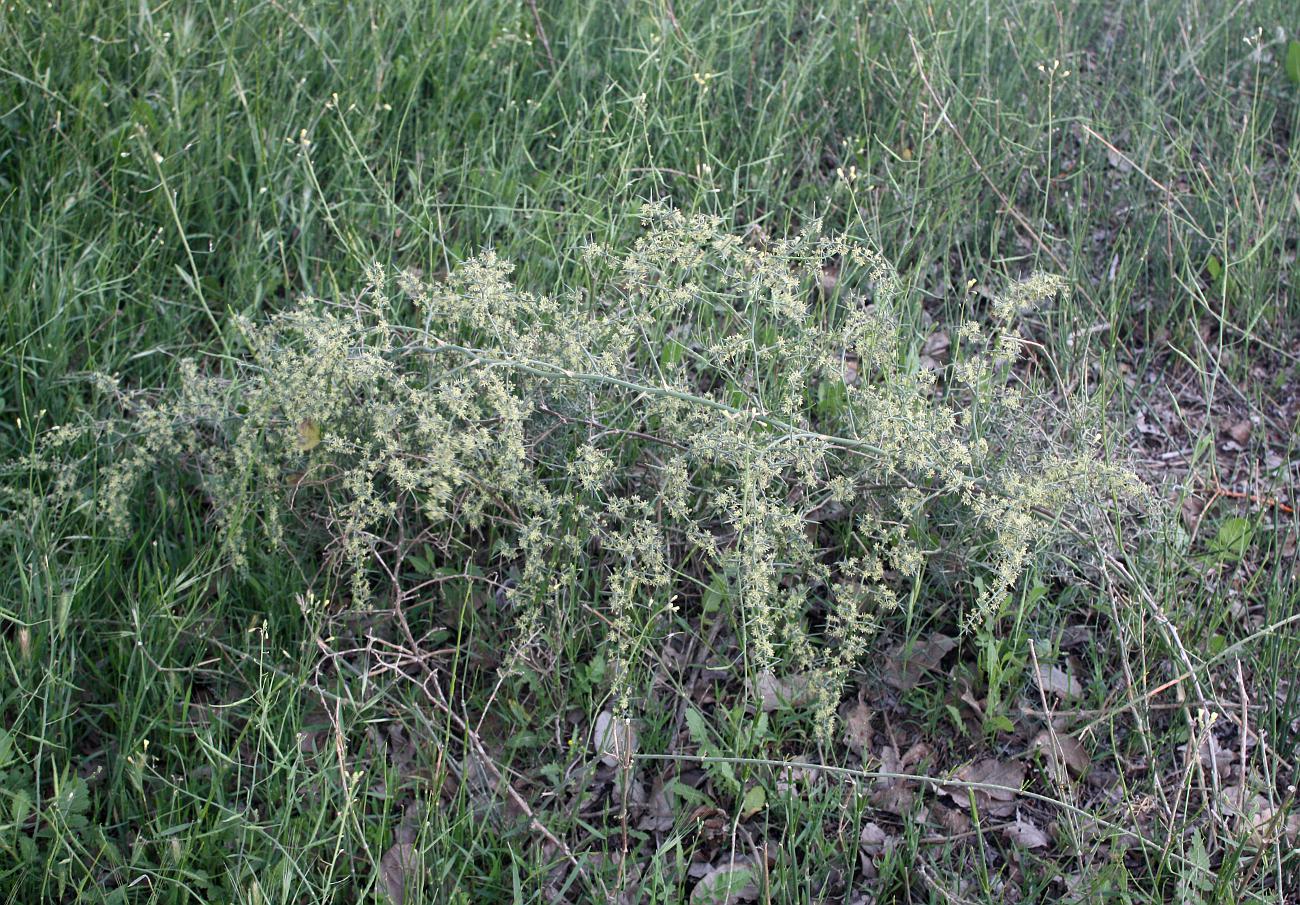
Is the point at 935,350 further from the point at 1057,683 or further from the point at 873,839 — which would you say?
the point at 873,839

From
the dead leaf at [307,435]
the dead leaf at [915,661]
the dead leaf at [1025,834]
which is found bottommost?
the dead leaf at [1025,834]

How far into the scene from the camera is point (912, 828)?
90.2 inches

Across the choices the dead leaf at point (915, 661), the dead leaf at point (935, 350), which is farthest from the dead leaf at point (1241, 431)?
the dead leaf at point (915, 661)

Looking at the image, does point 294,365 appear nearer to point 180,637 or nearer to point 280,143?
point 180,637

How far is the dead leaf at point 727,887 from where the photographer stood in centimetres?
225

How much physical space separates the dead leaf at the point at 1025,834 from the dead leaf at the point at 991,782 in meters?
0.04

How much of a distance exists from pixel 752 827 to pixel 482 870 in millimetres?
568

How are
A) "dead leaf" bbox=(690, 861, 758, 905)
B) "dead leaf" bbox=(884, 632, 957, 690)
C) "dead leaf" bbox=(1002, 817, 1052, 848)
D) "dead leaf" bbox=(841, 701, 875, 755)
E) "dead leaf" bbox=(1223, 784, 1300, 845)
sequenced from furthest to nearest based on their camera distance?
"dead leaf" bbox=(884, 632, 957, 690)
"dead leaf" bbox=(841, 701, 875, 755)
"dead leaf" bbox=(1002, 817, 1052, 848)
"dead leaf" bbox=(690, 861, 758, 905)
"dead leaf" bbox=(1223, 784, 1300, 845)

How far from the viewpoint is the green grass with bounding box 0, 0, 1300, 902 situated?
2.29 meters

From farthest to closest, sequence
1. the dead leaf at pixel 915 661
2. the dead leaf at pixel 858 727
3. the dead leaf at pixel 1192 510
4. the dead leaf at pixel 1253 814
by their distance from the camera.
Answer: the dead leaf at pixel 1192 510
the dead leaf at pixel 915 661
the dead leaf at pixel 858 727
the dead leaf at pixel 1253 814

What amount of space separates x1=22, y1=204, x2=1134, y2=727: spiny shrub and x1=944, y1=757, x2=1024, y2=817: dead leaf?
35cm

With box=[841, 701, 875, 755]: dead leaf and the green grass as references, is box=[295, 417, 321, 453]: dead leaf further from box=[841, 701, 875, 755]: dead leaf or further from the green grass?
box=[841, 701, 875, 755]: dead leaf

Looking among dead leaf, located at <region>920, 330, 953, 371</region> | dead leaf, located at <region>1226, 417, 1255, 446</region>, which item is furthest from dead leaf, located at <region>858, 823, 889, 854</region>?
dead leaf, located at <region>1226, 417, 1255, 446</region>

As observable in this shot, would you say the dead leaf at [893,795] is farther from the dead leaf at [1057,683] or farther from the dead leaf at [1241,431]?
the dead leaf at [1241,431]
